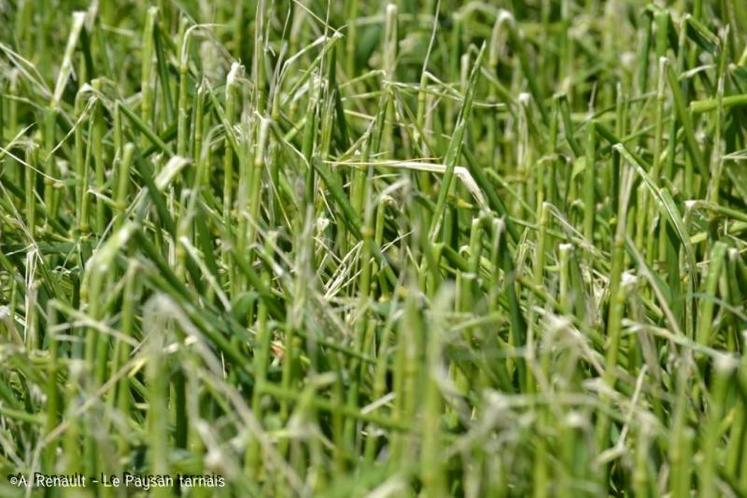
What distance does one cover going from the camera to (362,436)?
1335mm

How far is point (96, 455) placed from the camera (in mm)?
1180

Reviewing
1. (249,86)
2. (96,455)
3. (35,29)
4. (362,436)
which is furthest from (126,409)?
(35,29)

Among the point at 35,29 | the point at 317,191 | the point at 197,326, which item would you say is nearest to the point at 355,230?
the point at 317,191

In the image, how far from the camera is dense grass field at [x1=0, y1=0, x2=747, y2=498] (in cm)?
110

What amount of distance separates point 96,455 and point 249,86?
1.75 feet

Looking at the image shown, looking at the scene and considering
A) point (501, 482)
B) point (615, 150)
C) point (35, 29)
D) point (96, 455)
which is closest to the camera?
point (501, 482)

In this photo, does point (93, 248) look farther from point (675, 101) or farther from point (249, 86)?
point (675, 101)

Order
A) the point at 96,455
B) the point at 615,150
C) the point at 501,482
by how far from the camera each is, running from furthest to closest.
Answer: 1. the point at 615,150
2. the point at 96,455
3. the point at 501,482

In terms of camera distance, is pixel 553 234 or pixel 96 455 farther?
pixel 553 234

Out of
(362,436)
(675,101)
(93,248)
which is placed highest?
(675,101)

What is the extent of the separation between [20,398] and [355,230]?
15.4 inches

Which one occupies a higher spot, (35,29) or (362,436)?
(35,29)

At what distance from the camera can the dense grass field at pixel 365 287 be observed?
3.60ft

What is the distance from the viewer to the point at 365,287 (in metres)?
1.38
